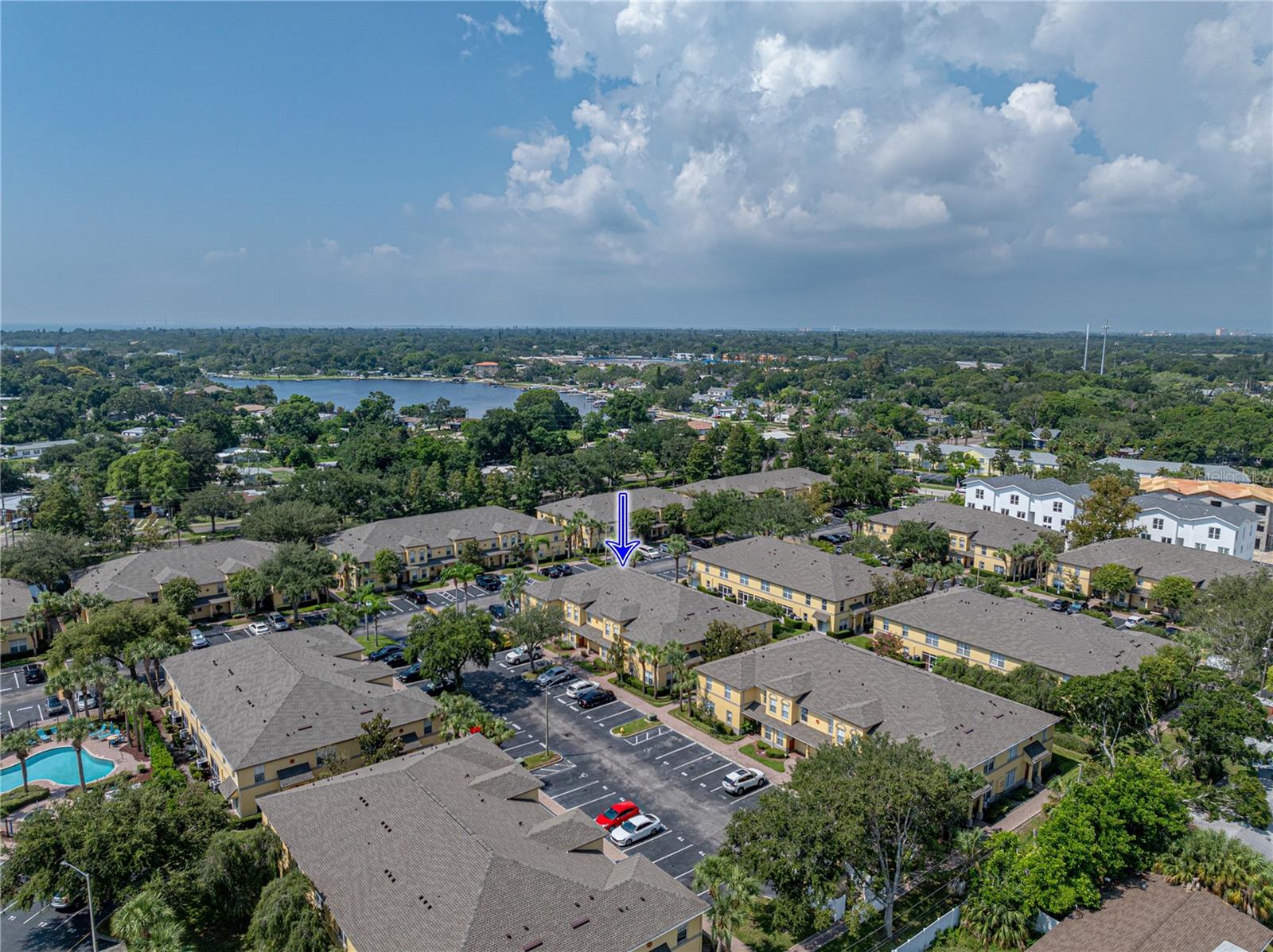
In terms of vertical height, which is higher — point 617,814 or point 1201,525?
point 1201,525

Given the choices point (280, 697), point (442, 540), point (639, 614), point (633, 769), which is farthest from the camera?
point (442, 540)

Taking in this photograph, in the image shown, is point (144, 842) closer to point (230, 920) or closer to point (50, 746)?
point (230, 920)

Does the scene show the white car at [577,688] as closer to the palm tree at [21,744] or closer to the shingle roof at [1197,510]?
the palm tree at [21,744]

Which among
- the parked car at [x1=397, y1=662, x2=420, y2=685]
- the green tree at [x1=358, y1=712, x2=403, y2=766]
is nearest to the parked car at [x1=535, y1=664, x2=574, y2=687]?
the parked car at [x1=397, y1=662, x2=420, y2=685]

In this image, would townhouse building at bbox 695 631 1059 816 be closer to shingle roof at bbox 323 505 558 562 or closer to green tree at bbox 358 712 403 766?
green tree at bbox 358 712 403 766

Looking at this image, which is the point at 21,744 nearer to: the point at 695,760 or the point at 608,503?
the point at 695,760

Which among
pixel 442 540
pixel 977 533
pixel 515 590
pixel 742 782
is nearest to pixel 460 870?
pixel 742 782
